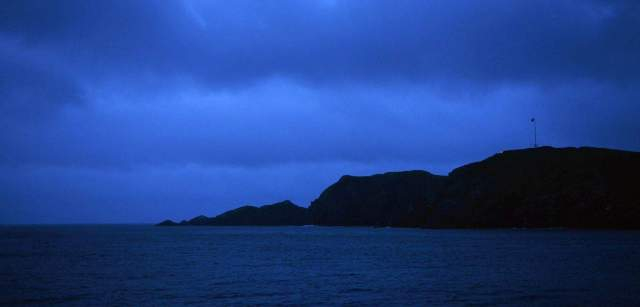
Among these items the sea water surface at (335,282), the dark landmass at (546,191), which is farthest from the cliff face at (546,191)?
the sea water surface at (335,282)

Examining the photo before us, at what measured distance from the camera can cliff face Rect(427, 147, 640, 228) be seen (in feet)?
481

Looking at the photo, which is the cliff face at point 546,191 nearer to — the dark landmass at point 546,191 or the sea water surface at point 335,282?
the dark landmass at point 546,191

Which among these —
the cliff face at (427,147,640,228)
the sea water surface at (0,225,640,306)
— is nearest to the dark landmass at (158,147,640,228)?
the cliff face at (427,147,640,228)

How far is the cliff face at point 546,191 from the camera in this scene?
146750 millimetres

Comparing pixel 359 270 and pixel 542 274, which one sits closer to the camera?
pixel 542 274

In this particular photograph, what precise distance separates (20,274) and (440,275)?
127ft

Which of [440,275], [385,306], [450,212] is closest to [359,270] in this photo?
[440,275]

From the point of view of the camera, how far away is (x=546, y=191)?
6344 inches

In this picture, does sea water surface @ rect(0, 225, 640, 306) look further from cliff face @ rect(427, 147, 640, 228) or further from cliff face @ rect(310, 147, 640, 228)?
cliff face @ rect(310, 147, 640, 228)

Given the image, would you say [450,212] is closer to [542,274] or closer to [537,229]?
[537,229]

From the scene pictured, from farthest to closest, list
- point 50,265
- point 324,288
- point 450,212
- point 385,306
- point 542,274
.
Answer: point 450,212 < point 50,265 < point 542,274 < point 324,288 < point 385,306

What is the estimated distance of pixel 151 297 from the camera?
3425cm

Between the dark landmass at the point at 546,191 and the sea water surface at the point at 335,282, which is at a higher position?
the dark landmass at the point at 546,191

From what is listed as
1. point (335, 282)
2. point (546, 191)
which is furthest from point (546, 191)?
point (335, 282)
